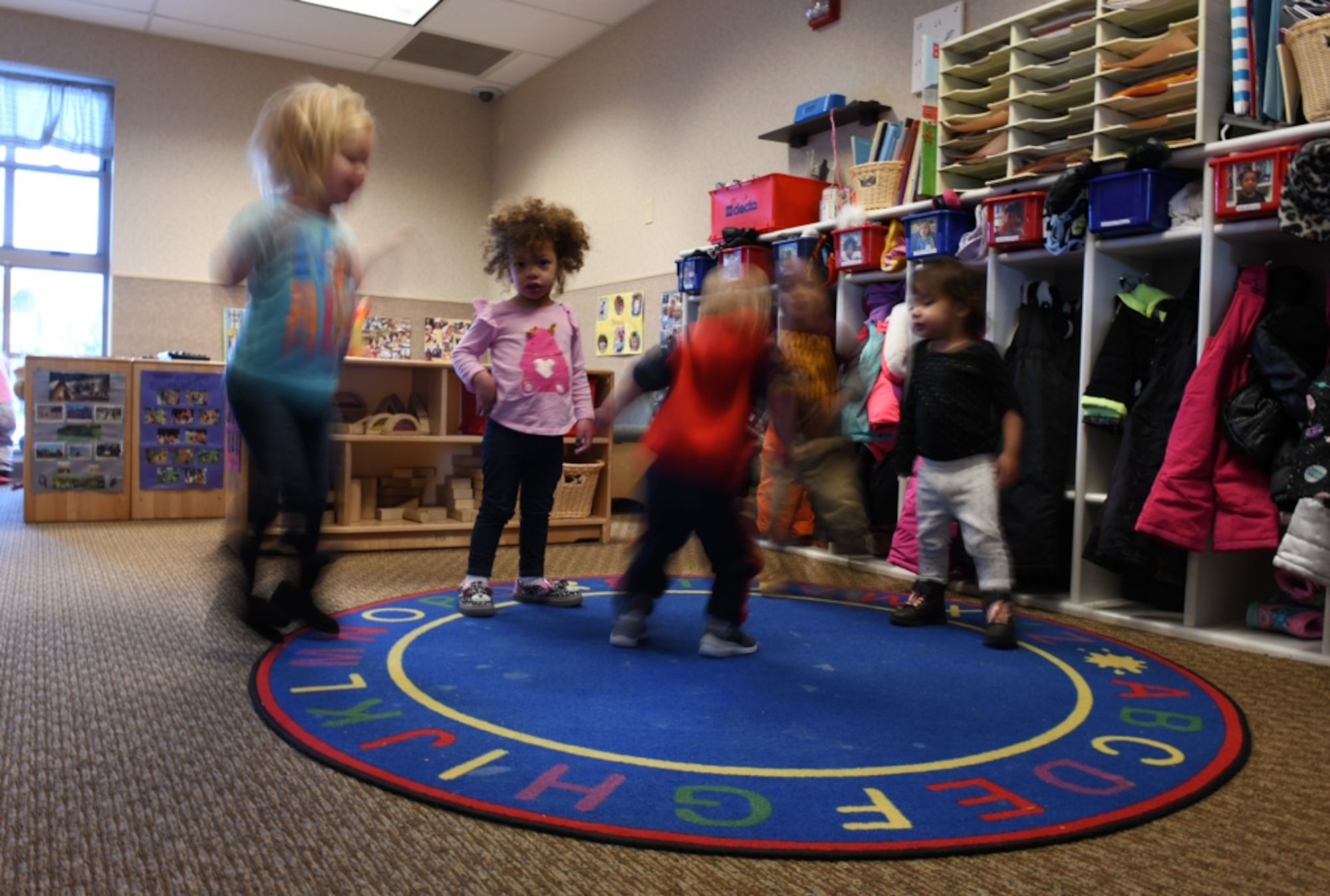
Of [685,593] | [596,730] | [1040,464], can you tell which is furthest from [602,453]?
[596,730]

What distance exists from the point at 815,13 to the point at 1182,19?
191 centimetres

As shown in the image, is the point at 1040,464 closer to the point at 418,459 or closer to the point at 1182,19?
the point at 1182,19

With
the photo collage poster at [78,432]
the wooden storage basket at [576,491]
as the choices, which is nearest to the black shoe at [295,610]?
the wooden storage basket at [576,491]

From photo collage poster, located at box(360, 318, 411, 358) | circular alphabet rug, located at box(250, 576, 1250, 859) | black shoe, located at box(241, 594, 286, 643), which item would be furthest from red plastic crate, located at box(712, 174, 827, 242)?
photo collage poster, located at box(360, 318, 411, 358)

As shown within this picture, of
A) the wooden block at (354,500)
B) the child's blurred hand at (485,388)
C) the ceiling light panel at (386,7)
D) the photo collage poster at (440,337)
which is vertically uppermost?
the ceiling light panel at (386,7)

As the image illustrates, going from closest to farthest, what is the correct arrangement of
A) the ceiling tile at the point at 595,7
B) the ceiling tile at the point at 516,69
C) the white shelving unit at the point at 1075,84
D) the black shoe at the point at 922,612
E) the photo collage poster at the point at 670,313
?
the black shoe at the point at 922,612
the white shelving unit at the point at 1075,84
the photo collage poster at the point at 670,313
the ceiling tile at the point at 595,7
the ceiling tile at the point at 516,69

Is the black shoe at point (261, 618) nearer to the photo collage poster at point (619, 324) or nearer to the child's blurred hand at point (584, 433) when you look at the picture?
the child's blurred hand at point (584, 433)

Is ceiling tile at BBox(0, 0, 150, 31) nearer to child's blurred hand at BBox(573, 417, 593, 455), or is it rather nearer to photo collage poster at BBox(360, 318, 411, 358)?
photo collage poster at BBox(360, 318, 411, 358)

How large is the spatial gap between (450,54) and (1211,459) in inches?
217

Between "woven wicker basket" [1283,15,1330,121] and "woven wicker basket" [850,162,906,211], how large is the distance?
1458 millimetres

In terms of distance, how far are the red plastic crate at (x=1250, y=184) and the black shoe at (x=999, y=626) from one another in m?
1.14

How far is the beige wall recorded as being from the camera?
4.89m

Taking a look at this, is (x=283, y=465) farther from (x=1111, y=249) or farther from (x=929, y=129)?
(x=929, y=129)

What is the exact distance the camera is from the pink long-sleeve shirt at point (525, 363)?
2.82m
